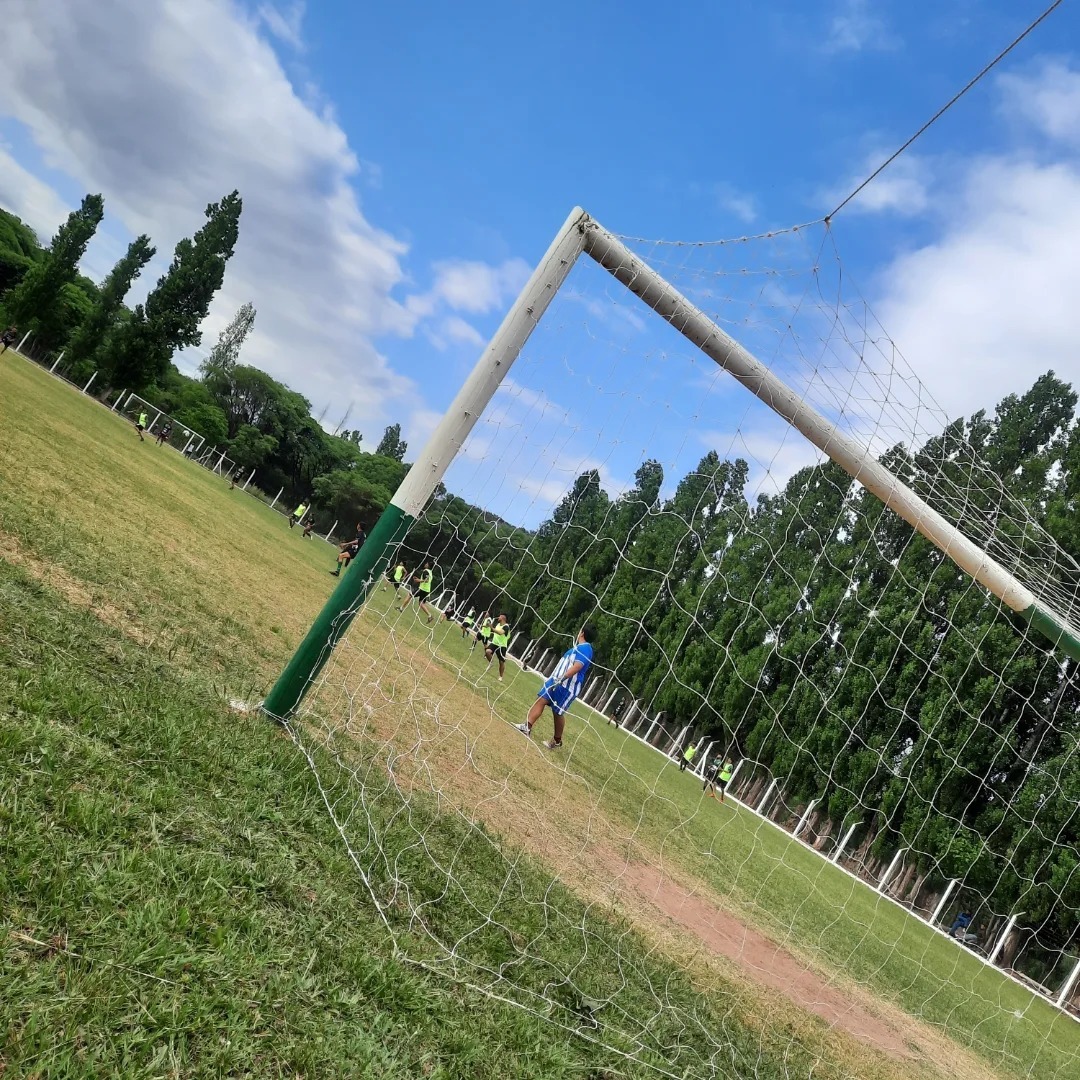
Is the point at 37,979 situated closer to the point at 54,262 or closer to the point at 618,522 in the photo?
the point at 618,522

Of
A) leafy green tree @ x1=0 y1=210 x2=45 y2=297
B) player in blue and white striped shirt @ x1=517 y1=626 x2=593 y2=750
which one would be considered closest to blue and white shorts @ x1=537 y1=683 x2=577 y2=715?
player in blue and white striped shirt @ x1=517 y1=626 x2=593 y2=750

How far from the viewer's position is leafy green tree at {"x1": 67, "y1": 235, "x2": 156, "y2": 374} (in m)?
45.4

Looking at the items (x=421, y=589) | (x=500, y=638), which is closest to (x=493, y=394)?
(x=421, y=589)

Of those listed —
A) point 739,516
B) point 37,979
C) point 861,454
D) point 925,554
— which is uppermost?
point 925,554

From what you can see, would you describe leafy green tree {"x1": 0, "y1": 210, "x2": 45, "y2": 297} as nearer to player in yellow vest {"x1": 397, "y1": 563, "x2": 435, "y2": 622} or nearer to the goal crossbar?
player in yellow vest {"x1": 397, "y1": 563, "x2": 435, "y2": 622}

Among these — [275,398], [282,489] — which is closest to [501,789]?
[282,489]

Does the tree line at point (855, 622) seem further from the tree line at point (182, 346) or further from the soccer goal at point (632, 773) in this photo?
the tree line at point (182, 346)

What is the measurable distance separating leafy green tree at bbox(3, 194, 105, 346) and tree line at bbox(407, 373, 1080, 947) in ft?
123

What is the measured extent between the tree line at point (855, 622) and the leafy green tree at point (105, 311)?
35472 millimetres

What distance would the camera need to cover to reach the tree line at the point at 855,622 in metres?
5.61

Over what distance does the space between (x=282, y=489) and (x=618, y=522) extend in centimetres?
5981

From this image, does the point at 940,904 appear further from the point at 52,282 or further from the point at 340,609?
the point at 52,282

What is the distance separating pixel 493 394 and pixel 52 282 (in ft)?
163

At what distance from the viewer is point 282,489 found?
62.6 m
